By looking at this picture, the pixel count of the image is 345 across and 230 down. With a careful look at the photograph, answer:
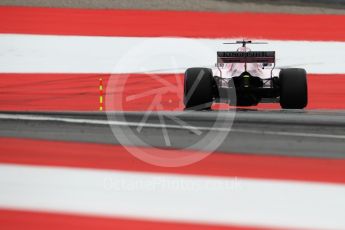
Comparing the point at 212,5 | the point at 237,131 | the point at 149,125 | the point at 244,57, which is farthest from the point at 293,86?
the point at 212,5

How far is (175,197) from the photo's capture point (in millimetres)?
5070

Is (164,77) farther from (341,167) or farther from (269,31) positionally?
(341,167)

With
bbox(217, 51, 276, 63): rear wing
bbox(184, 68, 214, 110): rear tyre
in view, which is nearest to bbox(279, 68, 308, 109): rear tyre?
bbox(217, 51, 276, 63): rear wing

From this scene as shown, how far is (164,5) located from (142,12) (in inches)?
23.1

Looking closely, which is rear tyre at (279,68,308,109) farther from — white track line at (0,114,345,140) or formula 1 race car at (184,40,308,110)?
white track line at (0,114,345,140)

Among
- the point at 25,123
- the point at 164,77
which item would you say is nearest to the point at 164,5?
the point at 164,77

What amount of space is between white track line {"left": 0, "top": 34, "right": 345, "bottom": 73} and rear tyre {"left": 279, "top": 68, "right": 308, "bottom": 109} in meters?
4.36

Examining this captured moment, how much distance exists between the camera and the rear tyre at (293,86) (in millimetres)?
9812

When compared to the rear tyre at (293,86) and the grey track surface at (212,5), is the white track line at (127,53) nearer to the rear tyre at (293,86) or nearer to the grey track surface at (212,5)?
the grey track surface at (212,5)

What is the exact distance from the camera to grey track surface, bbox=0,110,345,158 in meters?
6.79

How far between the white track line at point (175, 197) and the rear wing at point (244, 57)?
436 cm

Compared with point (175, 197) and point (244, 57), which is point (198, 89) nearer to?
point (244, 57)

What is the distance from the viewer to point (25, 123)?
7.92m

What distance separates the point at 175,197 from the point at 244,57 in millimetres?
5122
